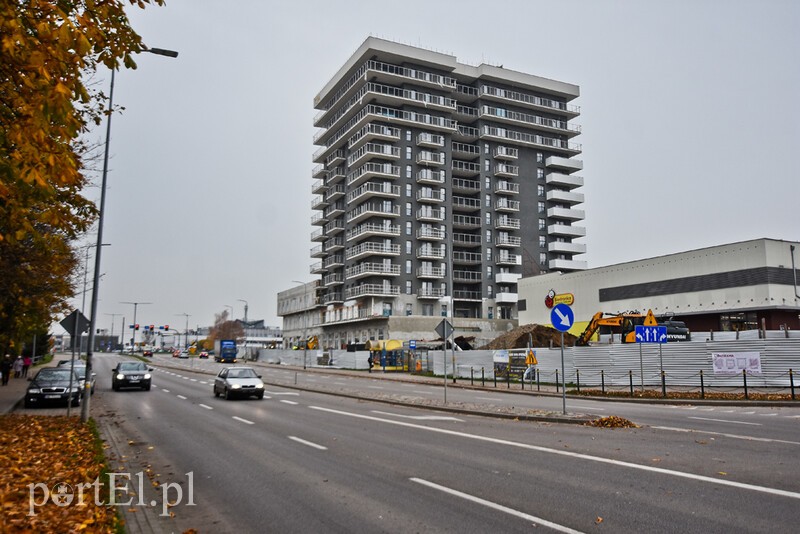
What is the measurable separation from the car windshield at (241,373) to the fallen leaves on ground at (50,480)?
1166 centimetres

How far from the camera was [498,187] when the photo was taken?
8812 centimetres

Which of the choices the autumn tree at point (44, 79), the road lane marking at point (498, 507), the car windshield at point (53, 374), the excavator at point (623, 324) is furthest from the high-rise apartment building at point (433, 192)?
the autumn tree at point (44, 79)

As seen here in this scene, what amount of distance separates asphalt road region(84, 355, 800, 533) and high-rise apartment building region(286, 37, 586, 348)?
60.4m

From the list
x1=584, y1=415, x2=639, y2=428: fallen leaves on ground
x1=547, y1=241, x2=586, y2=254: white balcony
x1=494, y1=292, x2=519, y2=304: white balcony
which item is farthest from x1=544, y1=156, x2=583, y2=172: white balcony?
x1=584, y1=415, x2=639, y2=428: fallen leaves on ground

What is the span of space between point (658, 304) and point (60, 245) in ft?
190

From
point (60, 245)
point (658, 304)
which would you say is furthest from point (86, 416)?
point (658, 304)

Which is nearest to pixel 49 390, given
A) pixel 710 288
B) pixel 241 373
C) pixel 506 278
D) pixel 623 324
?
pixel 241 373

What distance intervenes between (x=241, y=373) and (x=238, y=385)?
1.66 m

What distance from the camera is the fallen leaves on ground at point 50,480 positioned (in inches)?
234

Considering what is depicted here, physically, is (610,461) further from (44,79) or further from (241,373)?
(241,373)

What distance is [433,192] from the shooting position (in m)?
82.1

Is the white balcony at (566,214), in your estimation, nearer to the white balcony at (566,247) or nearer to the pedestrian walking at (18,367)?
the white balcony at (566,247)

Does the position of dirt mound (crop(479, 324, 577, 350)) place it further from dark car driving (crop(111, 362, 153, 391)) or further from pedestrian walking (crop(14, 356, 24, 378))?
pedestrian walking (crop(14, 356, 24, 378))

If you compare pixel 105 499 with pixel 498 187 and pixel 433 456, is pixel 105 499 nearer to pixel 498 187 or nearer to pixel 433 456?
pixel 433 456
